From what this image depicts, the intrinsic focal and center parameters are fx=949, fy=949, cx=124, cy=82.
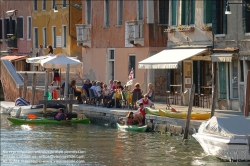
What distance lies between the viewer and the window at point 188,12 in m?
37.1

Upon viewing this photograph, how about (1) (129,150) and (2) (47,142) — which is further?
(2) (47,142)

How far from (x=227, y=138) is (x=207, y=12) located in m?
12.5

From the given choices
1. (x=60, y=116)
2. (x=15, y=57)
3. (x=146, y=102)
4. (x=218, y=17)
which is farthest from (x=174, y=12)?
(x=15, y=57)

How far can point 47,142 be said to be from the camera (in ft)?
99.7

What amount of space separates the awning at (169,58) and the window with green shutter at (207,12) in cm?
116

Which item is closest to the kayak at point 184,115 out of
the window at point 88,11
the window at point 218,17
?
the window at point 218,17

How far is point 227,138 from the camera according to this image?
23656mm

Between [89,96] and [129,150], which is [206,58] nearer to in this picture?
[89,96]

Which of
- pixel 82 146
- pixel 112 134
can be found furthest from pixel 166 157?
pixel 112 134

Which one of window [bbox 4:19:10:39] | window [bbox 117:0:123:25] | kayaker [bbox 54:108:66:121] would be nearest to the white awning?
kayaker [bbox 54:108:66:121]

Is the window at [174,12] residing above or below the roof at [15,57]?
above

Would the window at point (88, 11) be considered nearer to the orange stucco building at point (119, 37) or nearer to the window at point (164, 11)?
the orange stucco building at point (119, 37)

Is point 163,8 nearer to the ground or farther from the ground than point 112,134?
farther from the ground

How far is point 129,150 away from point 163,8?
14284 millimetres
